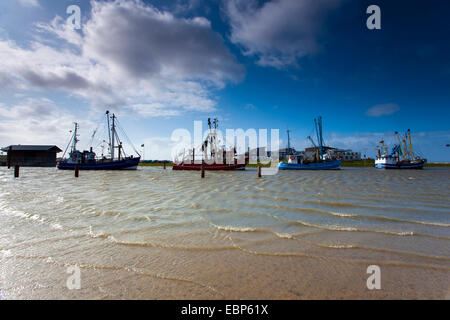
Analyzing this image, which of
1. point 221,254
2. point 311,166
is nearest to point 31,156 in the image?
point 311,166

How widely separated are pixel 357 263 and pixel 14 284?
5471mm

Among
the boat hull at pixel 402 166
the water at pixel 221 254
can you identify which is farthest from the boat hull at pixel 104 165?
the boat hull at pixel 402 166

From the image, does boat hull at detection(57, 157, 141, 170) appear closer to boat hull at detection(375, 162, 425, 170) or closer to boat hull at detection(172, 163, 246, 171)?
boat hull at detection(172, 163, 246, 171)

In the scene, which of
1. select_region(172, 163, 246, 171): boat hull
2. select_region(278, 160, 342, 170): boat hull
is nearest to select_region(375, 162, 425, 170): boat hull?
select_region(278, 160, 342, 170): boat hull

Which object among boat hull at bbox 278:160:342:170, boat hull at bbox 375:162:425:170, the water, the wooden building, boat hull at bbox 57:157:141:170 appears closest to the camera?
the water

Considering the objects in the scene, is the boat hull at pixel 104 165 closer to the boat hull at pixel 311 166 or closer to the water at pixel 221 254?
the boat hull at pixel 311 166

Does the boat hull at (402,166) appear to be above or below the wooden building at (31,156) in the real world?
below

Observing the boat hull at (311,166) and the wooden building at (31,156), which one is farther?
the wooden building at (31,156)

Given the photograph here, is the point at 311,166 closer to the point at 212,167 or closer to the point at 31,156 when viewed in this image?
the point at 212,167

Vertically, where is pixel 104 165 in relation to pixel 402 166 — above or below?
above

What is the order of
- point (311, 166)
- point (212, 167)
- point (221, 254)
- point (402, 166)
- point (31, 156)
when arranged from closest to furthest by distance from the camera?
point (221, 254)
point (212, 167)
point (311, 166)
point (402, 166)
point (31, 156)

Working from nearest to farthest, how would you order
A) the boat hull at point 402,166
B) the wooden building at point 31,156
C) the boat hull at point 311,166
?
the boat hull at point 311,166
the boat hull at point 402,166
the wooden building at point 31,156
